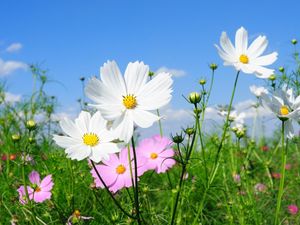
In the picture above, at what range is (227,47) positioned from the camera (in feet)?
3.75

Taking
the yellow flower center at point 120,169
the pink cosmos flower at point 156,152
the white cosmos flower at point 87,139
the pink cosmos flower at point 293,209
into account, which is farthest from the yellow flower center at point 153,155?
the pink cosmos flower at point 293,209

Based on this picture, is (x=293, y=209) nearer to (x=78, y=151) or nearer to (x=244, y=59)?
(x=244, y=59)

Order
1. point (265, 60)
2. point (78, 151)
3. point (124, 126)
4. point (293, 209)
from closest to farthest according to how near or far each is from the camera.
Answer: point (124, 126) → point (78, 151) → point (265, 60) → point (293, 209)

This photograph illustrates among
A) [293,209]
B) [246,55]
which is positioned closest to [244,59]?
[246,55]

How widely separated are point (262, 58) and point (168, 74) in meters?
0.38

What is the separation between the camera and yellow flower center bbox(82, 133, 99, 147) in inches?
40.2

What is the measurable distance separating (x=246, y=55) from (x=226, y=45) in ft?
0.23

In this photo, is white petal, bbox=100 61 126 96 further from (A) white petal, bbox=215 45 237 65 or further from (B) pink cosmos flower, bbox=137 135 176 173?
(B) pink cosmos flower, bbox=137 135 176 173

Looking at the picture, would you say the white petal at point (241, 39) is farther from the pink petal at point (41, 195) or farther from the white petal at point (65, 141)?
the pink petal at point (41, 195)

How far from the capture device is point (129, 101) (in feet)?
3.03

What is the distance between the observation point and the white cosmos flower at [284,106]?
3.72 feet

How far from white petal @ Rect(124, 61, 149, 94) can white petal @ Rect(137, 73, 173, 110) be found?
1 cm

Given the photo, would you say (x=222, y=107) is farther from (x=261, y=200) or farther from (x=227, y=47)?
(x=227, y=47)

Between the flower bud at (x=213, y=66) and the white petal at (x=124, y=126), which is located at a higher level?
the flower bud at (x=213, y=66)
